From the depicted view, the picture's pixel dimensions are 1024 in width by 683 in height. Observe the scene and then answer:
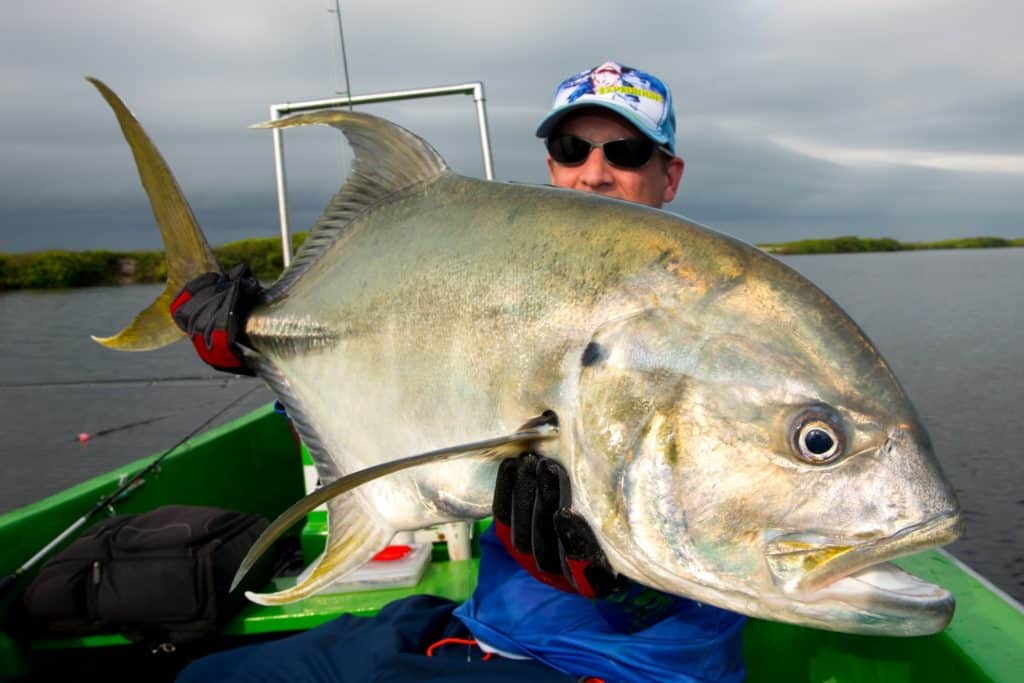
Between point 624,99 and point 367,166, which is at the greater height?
point 624,99

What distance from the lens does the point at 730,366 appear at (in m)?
1.26

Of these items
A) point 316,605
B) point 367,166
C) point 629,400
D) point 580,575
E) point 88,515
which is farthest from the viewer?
point 88,515

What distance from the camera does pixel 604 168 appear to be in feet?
8.86

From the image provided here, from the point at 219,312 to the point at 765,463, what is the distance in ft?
5.55

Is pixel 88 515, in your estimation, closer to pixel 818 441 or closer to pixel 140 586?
pixel 140 586

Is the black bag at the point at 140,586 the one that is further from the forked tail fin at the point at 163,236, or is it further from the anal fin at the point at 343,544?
the anal fin at the point at 343,544

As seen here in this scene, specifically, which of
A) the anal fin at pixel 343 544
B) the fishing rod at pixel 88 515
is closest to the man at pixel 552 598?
the anal fin at pixel 343 544

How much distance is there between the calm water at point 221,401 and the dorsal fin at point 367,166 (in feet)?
24.7

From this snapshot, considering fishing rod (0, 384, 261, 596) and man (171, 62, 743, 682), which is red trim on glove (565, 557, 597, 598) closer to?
man (171, 62, 743, 682)

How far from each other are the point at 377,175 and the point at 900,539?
1.42 m

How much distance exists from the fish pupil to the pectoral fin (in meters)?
0.44

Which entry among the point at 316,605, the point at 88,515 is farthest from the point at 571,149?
the point at 88,515

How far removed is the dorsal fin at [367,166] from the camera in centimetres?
185

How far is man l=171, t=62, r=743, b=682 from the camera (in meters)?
1.61
